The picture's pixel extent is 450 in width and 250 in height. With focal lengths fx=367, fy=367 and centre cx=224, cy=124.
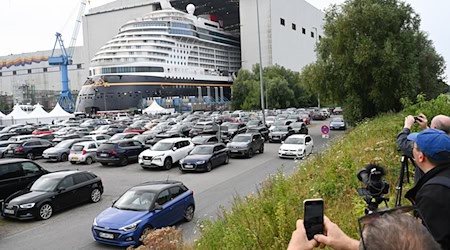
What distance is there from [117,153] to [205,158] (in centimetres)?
550

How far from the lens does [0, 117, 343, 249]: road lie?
9641 mm

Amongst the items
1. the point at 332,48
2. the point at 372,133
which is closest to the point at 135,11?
the point at 332,48

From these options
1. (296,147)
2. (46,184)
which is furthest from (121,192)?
(296,147)

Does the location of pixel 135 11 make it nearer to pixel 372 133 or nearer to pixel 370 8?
pixel 370 8

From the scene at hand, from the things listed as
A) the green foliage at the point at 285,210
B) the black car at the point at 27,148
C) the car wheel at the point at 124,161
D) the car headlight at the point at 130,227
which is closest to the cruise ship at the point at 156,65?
the black car at the point at 27,148

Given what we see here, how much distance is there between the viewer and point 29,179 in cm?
1352

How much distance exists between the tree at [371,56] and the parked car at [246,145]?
7747mm

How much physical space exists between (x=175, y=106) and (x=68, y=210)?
214 ft

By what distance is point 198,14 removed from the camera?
395 ft

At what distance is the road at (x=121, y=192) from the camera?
9.64m

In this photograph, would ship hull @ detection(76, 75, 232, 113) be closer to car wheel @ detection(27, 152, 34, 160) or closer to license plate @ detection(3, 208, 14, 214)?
car wheel @ detection(27, 152, 34, 160)

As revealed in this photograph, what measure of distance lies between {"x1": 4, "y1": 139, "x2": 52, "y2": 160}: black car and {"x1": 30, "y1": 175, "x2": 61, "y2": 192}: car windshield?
13637mm

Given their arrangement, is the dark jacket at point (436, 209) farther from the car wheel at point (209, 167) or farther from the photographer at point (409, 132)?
the car wheel at point (209, 167)

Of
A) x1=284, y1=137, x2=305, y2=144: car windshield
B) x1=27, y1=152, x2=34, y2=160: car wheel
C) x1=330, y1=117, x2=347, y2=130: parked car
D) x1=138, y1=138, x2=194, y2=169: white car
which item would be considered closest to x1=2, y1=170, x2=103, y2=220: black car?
x1=138, y1=138, x2=194, y2=169: white car
